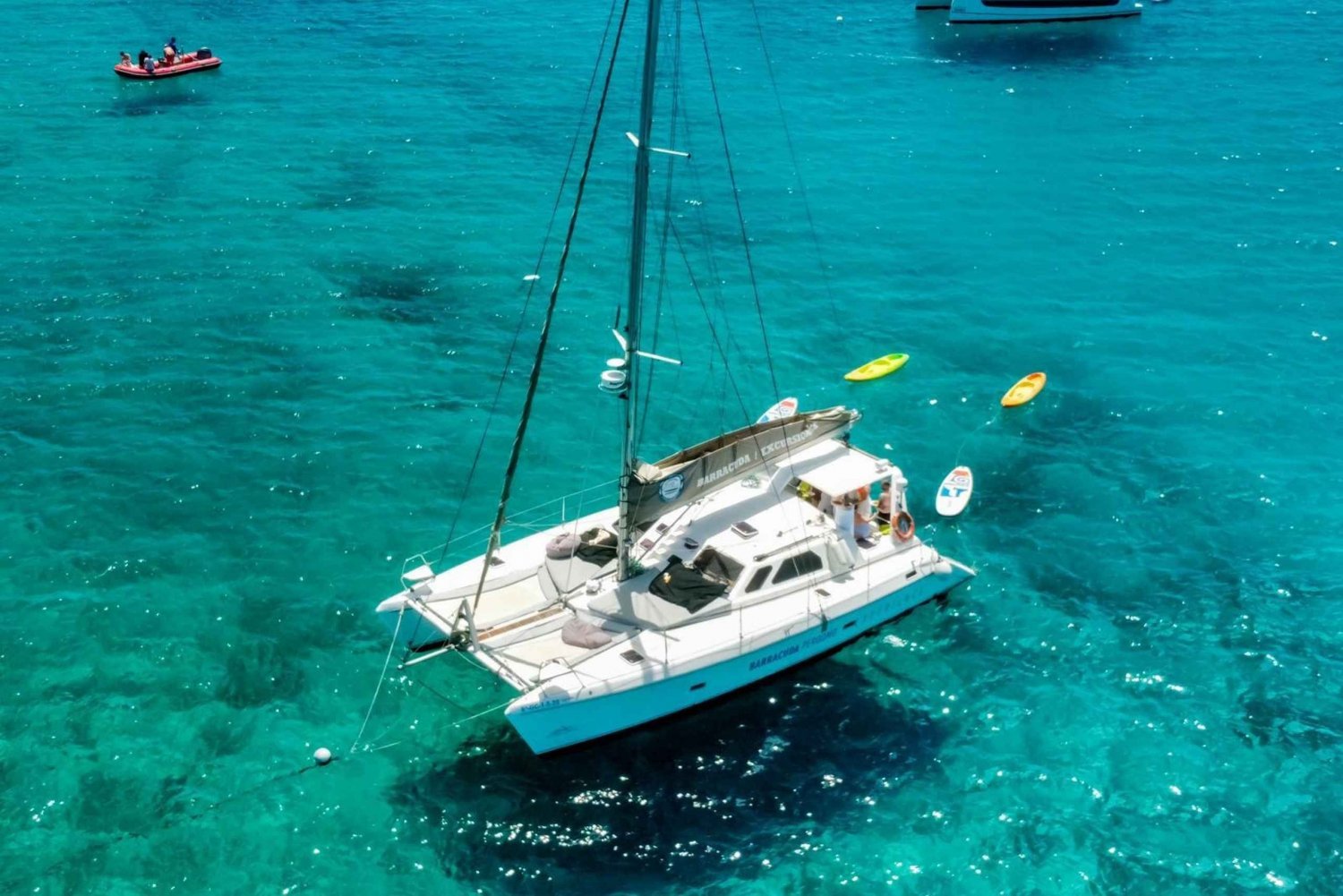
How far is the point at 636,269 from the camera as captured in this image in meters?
26.6

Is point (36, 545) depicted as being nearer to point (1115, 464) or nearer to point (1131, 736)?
point (1131, 736)

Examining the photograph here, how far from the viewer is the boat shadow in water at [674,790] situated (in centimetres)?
2638

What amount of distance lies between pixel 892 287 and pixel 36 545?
33.9m

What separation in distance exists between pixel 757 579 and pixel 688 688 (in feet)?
11.2

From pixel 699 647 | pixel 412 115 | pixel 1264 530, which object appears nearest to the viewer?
pixel 699 647

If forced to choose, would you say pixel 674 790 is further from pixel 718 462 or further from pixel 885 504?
pixel 885 504

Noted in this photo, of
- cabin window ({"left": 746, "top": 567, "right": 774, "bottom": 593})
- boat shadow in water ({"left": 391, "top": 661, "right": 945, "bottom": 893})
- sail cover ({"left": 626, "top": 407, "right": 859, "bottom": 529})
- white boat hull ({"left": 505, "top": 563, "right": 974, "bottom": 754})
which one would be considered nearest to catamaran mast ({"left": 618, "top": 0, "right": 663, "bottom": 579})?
sail cover ({"left": 626, "top": 407, "right": 859, "bottom": 529})

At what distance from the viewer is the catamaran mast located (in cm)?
2489

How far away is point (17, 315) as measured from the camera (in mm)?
45719

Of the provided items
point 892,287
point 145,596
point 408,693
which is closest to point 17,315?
point 145,596

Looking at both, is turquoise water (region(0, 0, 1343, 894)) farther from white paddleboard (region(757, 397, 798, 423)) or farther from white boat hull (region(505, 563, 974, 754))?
white paddleboard (region(757, 397, 798, 423))

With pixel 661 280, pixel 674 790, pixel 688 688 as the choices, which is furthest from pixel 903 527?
pixel 661 280

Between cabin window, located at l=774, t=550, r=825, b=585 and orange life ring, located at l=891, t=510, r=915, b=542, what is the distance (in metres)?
2.90

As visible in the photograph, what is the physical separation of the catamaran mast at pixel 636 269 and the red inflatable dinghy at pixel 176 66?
52.0m
